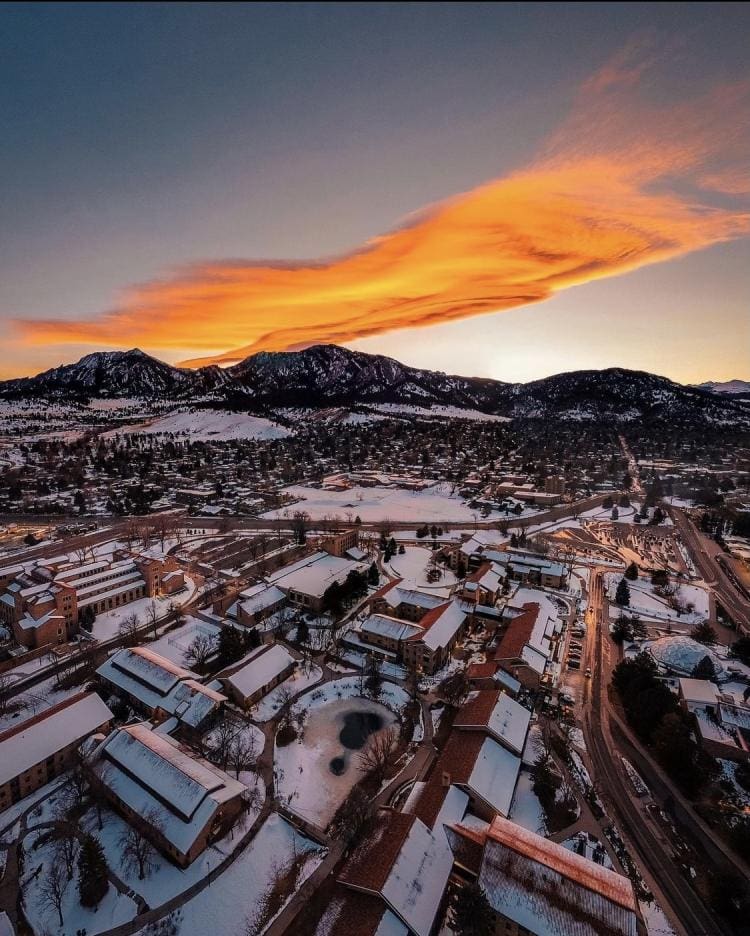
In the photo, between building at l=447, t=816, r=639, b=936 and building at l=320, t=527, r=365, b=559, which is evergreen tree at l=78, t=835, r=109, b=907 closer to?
building at l=447, t=816, r=639, b=936

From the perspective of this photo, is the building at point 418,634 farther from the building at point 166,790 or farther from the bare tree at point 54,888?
the bare tree at point 54,888

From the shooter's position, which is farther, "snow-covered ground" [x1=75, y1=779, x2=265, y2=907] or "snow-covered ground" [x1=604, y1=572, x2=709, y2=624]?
"snow-covered ground" [x1=604, y1=572, x2=709, y2=624]

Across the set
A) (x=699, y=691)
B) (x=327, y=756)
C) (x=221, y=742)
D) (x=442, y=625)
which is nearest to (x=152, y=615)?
(x=221, y=742)

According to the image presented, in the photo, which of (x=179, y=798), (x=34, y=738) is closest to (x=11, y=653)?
(x=34, y=738)

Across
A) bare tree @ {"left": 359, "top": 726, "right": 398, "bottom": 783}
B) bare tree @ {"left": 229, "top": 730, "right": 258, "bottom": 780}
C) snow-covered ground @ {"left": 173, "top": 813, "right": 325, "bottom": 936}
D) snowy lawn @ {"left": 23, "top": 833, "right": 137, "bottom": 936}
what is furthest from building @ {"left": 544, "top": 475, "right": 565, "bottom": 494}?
snowy lawn @ {"left": 23, "top": 833, "right": 137, "bottom": 936}

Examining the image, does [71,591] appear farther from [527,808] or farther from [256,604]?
[527,808]

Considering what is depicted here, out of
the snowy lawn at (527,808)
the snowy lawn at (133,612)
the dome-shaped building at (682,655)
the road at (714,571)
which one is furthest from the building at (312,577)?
the road at (714,571)

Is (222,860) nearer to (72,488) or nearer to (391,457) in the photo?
(72,488)
